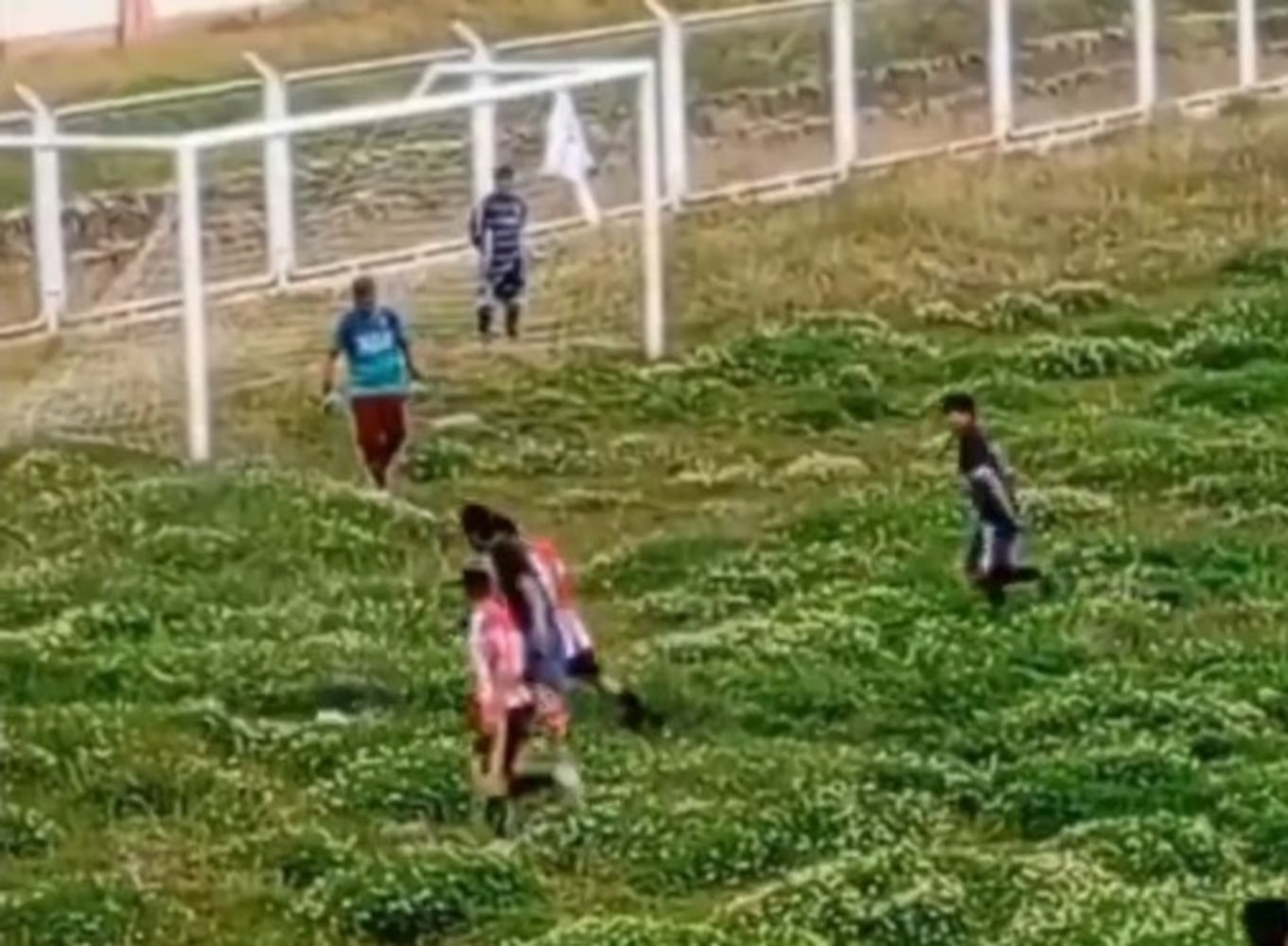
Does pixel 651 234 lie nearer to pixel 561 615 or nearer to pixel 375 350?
pixel 375 350

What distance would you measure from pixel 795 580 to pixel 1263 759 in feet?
15.5

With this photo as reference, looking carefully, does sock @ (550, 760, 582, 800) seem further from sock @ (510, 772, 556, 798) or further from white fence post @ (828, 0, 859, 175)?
white fence post @ (828, 0, 859, 175)

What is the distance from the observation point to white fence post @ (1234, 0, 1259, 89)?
44812 mm

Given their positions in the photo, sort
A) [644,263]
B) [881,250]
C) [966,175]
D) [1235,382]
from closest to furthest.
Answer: [1235,382]
[644,263]
[881,250]
[966,175]

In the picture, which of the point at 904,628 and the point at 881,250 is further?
the point at 881,250

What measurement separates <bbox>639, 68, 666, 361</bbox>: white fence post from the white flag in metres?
0.41

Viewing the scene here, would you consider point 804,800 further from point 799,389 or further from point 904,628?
point 799,389

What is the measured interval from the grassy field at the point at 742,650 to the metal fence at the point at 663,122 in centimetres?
178

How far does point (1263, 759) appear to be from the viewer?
71.6ft

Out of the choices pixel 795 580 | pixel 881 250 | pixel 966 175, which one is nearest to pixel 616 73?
Answer: pixel 881 250

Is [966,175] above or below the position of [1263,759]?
above

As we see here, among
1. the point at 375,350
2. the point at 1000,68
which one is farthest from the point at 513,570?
the point at 1000,68

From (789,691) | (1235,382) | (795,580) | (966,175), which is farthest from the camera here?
(966,175)

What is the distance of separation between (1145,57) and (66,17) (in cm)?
1389
